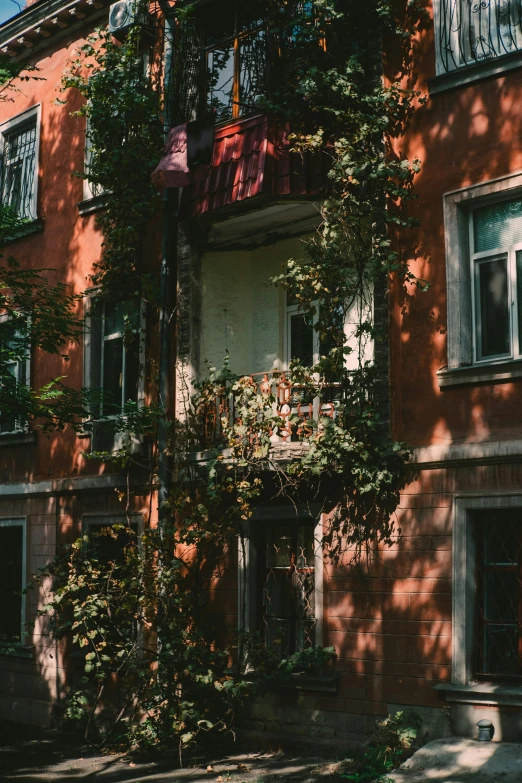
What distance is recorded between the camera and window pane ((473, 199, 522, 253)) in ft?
36.0

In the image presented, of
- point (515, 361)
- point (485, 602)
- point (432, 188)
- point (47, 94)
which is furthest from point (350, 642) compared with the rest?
point (47, 94)

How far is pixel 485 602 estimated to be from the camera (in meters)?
10.8

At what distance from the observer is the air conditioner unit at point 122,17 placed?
15216 mm

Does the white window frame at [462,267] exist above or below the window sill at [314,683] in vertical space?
above

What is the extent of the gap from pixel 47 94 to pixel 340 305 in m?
7.86

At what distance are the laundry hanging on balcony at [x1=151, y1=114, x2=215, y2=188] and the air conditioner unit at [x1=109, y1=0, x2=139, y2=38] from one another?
2.63m

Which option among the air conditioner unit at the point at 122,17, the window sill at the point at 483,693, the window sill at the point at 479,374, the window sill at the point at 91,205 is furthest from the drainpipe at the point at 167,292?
the window sill at the point at 483,693

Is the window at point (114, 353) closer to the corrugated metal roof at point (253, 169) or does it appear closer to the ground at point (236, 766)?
the corrugated metal roof at point (253, 169)

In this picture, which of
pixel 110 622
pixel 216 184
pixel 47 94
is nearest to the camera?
pixel 216 184

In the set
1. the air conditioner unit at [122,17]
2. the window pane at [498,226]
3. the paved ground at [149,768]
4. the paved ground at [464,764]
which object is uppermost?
the air conditioner unit at [122,17]

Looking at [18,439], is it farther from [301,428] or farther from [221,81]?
[301,428]

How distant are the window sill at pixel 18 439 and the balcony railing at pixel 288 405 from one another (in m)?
4.91

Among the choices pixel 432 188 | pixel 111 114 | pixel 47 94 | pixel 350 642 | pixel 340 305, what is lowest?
pixel 350 642

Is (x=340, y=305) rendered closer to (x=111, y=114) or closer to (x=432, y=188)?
→ (x=432, y=188)
